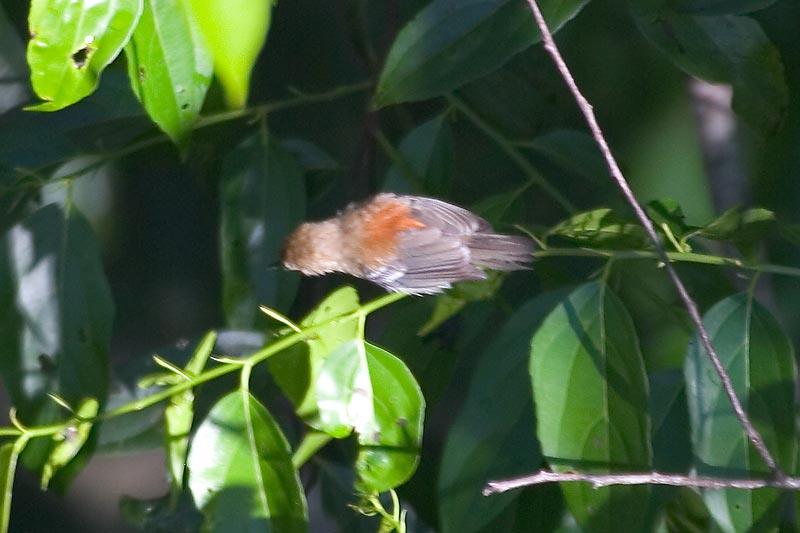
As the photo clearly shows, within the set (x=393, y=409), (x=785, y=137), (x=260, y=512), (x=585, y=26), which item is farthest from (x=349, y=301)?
(x=785, y=137)

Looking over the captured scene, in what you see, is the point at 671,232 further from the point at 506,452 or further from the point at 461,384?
the point at 461,384

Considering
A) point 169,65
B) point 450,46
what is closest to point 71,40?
point 169,65

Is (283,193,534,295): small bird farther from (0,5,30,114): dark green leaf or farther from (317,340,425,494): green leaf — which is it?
(0,5,30,114): dark green leaf

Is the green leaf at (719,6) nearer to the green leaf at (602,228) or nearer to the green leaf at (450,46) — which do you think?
the green leaf at (450,46)

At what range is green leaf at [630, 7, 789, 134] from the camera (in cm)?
124

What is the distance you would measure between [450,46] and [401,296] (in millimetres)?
368

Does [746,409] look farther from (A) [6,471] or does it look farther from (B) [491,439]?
(A) [6,471]

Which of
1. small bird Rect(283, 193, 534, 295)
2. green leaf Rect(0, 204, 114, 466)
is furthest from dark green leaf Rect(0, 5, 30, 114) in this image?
small bird Rect(283, 193, 534, 295)

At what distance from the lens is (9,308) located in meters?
1.39

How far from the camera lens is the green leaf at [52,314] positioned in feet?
4.41

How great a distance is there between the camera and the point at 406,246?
5.19 ft

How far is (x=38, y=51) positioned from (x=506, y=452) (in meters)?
0.74

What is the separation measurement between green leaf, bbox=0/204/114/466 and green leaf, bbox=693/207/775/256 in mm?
896

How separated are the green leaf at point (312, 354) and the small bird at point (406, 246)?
0.20 metres
